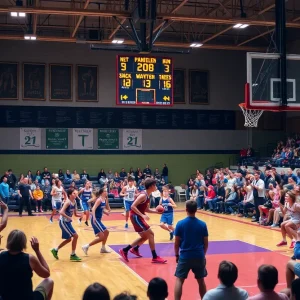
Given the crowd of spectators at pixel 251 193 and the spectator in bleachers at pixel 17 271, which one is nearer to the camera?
the spectator in bleachers at pixel 17 271

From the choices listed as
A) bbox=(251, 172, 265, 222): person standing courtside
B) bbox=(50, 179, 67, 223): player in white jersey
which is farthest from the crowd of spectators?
bbox=(50, 179, 67, 223): player in white jersey

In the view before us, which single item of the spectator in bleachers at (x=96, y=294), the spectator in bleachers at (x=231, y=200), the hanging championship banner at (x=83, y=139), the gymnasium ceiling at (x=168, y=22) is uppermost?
the gymnasium ceiling at (x=168, y=22)

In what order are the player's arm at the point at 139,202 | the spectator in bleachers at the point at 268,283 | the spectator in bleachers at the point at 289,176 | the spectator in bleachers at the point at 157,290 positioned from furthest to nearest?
1. the spectator in bleachers at the point at 289,176
2. the player's arm at the point at 139,202
3. the spectator in bleachers at the point at 268,283
4. the spectator in bleachers at the point at 157,290

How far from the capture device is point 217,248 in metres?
13.3

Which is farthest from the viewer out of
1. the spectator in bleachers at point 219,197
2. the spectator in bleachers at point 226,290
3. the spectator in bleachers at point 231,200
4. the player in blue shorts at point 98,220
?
the spectator in bleachers at point 219,197

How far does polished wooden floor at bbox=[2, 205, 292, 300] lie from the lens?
30.5 ft

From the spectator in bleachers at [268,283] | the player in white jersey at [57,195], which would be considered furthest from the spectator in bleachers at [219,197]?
the spectator in bleachers at [268,283]

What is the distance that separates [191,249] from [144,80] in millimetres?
11574

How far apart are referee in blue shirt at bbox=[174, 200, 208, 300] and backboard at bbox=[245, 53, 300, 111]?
5067mm

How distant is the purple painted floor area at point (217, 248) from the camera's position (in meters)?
12.6

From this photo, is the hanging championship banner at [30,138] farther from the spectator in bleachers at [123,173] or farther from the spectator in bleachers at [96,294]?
the spectator in bleachers at [96,294]

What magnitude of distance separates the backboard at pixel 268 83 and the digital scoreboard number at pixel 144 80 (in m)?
6.54

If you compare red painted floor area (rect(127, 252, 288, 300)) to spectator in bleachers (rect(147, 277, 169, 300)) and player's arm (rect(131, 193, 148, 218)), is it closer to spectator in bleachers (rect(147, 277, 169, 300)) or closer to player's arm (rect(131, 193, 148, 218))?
player's arm (rect(131, 193, 148, 218))

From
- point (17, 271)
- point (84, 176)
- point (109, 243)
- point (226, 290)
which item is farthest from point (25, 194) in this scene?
point (226, 290)
